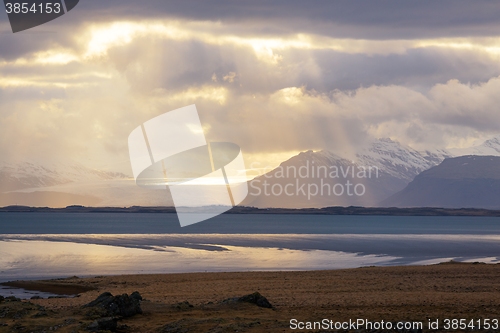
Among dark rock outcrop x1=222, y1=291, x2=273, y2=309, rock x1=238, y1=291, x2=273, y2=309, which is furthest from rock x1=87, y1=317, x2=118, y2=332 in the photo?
rock x1=238, y1=291, x2=273, y2=309

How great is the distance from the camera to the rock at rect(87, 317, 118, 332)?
18430 millimetres

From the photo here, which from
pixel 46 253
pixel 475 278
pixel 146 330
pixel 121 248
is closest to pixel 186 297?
pixel 146 330

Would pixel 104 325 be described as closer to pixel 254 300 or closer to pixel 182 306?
pixel 182 306

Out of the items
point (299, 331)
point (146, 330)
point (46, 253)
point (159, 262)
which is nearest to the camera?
point (299, 331)

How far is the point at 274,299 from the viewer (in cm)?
2534

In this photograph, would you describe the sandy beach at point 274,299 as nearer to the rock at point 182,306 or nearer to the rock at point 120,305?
the rock at point 182,306

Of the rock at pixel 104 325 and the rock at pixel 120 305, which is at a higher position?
the rock at pixel 120 305

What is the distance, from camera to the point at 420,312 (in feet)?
67.1

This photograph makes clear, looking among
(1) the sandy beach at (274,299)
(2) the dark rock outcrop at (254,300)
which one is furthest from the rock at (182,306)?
(2) the dark rock outcrop at (254,300)

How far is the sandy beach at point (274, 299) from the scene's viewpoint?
19188mm

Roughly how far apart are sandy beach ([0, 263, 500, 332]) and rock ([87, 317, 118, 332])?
0.28 meters

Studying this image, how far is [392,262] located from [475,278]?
818 inches

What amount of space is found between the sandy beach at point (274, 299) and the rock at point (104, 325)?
28cm

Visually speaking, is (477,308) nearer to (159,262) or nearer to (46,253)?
(159,262)
